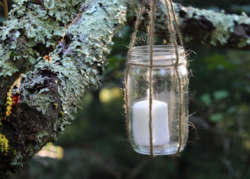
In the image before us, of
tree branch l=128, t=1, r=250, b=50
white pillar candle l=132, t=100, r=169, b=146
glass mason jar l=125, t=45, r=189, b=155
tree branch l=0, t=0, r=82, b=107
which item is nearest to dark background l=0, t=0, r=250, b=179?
tree branch l=128, t=1, r=250, b=50

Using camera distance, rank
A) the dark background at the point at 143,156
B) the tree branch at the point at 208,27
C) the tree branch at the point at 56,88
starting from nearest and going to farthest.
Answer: the tree branch at the point at 56,88, the tree branch at the point at 208,27, the dark background at the point at 143,156

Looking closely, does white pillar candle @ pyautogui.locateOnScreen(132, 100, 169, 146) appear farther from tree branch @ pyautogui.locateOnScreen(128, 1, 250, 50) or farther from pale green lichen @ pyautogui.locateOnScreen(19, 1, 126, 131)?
tree branch @ pyautogui.locateOnScreen(128, 1, 250, 50)

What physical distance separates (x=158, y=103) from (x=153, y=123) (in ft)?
0.16

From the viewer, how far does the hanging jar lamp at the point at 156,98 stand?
2.31 ft

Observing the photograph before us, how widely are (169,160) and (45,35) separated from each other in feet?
8.57

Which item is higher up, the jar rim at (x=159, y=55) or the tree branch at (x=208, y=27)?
the jar rim at (x=159, y=55)

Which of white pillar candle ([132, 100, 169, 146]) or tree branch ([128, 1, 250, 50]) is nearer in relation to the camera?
white pillar candle ([132, 100, 169, 146])

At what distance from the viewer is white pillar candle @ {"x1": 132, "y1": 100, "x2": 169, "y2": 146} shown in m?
0.76

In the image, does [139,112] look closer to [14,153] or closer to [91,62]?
[91,62]

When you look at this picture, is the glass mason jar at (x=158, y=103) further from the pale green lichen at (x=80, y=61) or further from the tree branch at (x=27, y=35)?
the tree branch at (x=27, y=35)

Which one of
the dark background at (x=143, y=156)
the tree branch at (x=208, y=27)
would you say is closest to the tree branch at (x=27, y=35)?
the tree branch at (x=208, y=27)

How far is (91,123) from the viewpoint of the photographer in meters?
3.27

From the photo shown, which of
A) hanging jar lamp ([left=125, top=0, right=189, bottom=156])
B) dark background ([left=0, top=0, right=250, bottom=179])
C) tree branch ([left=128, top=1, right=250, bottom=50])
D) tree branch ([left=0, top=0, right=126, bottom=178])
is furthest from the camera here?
dark background ([left=0, top=0, right=250, bottom=179])

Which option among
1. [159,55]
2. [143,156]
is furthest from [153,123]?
[143,156]
